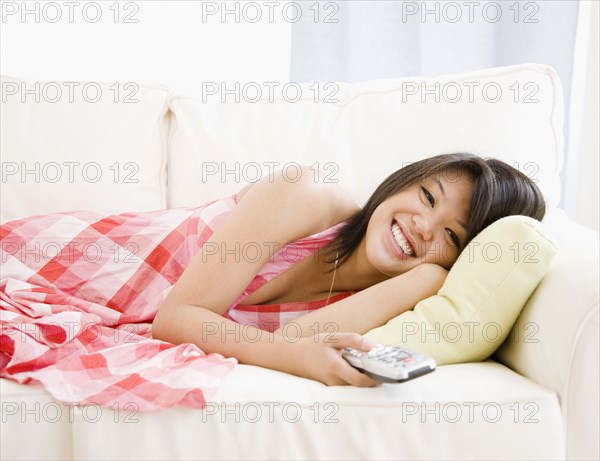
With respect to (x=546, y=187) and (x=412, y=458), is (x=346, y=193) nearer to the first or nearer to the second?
(x=546, y=187)

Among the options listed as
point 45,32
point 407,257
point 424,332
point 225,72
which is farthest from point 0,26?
point 424,332

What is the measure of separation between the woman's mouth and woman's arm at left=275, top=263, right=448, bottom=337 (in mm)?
68

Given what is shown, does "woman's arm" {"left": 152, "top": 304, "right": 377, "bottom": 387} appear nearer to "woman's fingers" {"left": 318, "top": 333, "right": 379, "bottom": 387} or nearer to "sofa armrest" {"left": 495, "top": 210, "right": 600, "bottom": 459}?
"woman's fingers" {"left": 318, "top": 333, "right": 379, "bottom": 387}

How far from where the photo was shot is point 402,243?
1432mm

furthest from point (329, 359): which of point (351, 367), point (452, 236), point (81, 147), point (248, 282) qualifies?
point (81, 147)

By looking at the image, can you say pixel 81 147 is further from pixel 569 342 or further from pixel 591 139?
pixel 591 139

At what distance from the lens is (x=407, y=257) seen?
4.69 ft

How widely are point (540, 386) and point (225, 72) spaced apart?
5.15 ft

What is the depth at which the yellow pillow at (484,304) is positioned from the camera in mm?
1250

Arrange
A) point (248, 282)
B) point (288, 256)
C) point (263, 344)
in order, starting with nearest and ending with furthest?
point (263, 344) → point (248, 282) → point (288, 256)

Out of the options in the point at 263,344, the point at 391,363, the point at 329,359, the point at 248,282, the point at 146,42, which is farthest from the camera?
the point at 146,42

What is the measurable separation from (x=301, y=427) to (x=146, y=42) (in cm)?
163

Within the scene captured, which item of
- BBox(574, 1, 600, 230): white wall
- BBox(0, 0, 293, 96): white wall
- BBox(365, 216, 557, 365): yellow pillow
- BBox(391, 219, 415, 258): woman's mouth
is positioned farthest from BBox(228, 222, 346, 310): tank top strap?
BBox(574, 1, 600, 230): white wall

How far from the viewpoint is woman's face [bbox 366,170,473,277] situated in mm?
1412
